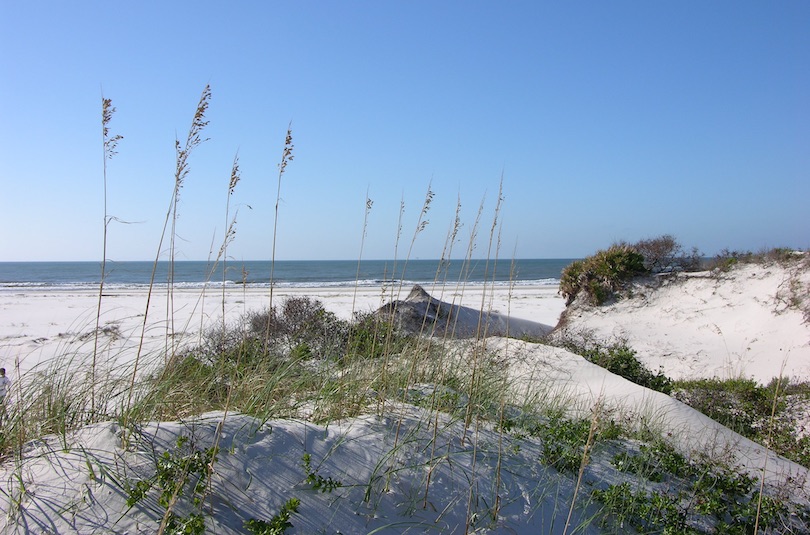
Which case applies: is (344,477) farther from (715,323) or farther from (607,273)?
(607,273)

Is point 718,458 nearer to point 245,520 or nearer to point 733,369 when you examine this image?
point 245,520

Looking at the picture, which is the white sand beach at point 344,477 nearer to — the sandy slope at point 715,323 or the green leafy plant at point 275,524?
the green leafy plant at point 275,524

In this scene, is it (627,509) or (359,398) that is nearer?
(627,509)

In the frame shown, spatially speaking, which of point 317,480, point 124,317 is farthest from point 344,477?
point 124,317

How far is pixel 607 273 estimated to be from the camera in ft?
43.2

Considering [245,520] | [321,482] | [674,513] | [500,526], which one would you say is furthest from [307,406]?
[674,513]

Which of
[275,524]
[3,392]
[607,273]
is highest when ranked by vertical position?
[607,273]

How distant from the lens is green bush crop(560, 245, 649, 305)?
13.1 m

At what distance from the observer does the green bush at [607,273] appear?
1309cm

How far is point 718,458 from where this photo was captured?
4176 millimetres

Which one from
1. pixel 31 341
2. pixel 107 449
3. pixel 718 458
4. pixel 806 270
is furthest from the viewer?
pixel 806 270

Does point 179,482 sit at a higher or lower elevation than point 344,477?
higher

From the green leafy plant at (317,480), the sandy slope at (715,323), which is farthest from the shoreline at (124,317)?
the green leafy plant at (317,480)

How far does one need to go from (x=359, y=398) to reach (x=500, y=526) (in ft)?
4.24
